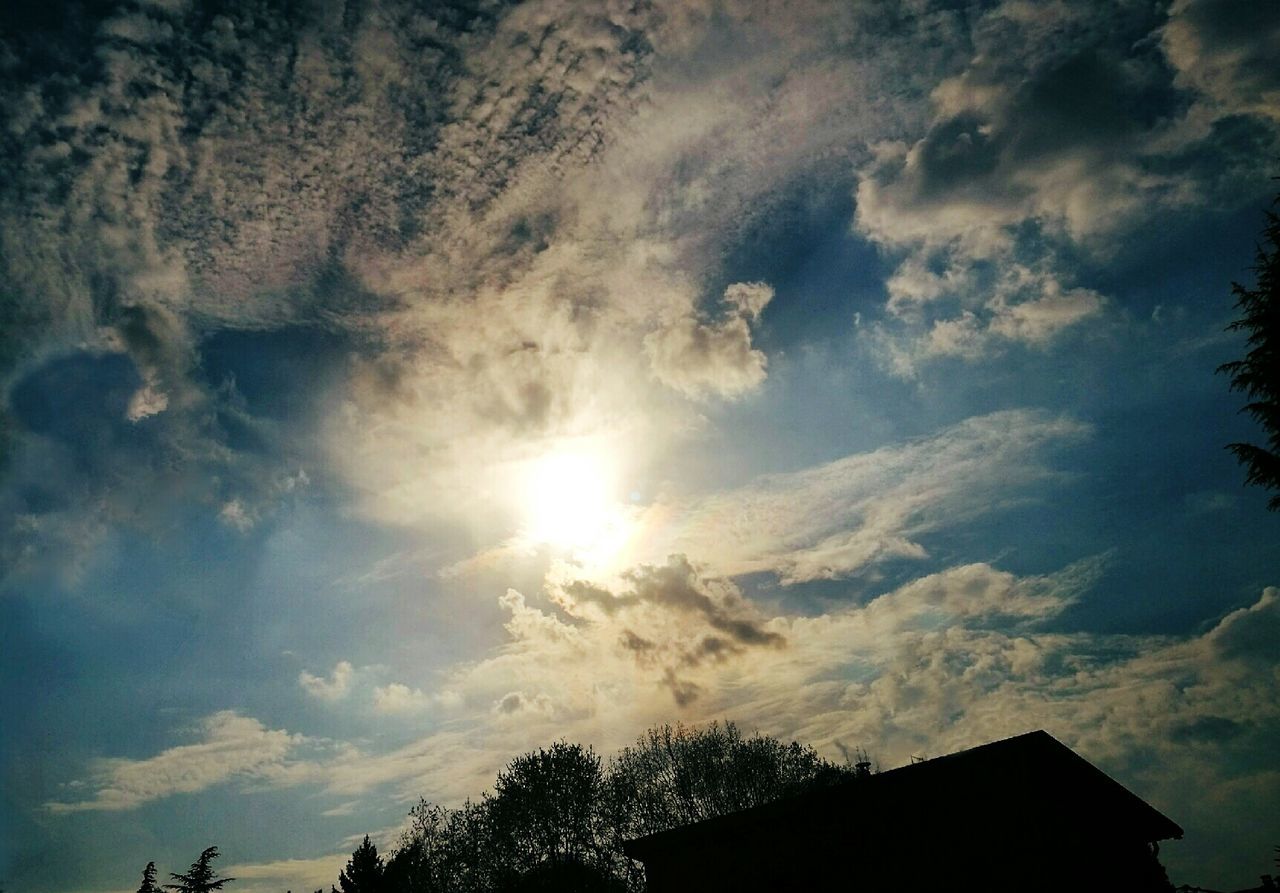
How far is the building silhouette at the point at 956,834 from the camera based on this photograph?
1788 centimetres

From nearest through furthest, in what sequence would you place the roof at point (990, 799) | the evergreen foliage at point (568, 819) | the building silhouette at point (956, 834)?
the building silhouette at point (956, 834), the roof at point (990, 799), the evergreen foliage at point (568, 819)

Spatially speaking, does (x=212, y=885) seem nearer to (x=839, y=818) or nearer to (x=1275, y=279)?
(x=839, y=818)

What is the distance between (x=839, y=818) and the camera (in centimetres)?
1998

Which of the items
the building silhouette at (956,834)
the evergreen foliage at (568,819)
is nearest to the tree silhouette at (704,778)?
the evergreen foliage at (568,819)

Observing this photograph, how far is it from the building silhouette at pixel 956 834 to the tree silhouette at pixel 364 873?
28321 millimetres

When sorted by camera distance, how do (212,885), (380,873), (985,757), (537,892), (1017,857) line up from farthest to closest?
(212,885)
(380,873)
(537,892)
(985,757)
(1017,857)

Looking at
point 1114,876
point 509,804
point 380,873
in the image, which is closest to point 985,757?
point 1114,876

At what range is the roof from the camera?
60.0 ft

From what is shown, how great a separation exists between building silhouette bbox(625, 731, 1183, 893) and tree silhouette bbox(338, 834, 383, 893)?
28.3m

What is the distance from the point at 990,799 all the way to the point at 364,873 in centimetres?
3900

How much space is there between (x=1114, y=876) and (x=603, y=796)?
103 ft

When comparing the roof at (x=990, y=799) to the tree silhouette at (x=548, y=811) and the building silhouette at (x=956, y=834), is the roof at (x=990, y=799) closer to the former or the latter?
the building silhouette at (x=956, y=834)

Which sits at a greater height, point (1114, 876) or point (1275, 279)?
point (1275, 279)

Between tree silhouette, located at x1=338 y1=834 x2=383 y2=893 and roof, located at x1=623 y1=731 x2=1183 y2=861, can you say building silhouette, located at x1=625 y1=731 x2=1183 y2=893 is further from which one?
tree silhouette, located at x1=338 y1=834 x2=383 y2=893
